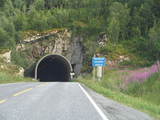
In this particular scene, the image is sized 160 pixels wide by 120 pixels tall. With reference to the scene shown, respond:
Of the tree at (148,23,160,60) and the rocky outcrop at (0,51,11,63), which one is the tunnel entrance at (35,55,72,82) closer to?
the rocky outcrop at (0,51,11,63)

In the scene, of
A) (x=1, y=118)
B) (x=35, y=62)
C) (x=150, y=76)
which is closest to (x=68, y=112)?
(x=1, y=118)

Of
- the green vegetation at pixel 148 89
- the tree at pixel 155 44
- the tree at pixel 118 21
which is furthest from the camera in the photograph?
the tree at pixel 118 21

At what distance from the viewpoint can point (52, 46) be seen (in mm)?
48094

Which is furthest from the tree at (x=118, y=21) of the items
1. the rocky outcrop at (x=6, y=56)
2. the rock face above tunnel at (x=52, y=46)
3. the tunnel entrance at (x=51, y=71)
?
the rocky outcrop at (x=6, y=56)

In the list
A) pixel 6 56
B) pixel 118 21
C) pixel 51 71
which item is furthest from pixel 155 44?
pixel 51 71

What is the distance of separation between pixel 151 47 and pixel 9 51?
22.3 metres

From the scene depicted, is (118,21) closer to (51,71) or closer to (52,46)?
(52,46)

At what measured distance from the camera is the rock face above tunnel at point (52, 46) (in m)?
47.1

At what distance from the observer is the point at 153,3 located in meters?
51.2

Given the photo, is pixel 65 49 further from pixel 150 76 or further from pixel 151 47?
pixel 150 76

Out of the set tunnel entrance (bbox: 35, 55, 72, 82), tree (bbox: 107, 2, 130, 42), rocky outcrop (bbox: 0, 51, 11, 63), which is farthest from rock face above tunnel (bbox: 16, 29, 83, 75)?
tree (bbox: 107, 2, 130, 42)

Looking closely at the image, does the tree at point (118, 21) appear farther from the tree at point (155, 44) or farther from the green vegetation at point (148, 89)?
the green vegetation at point (148, 89)

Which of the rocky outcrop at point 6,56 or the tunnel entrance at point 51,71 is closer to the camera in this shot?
the rocky outcrop at point 6,56

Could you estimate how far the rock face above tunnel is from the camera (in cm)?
4712
